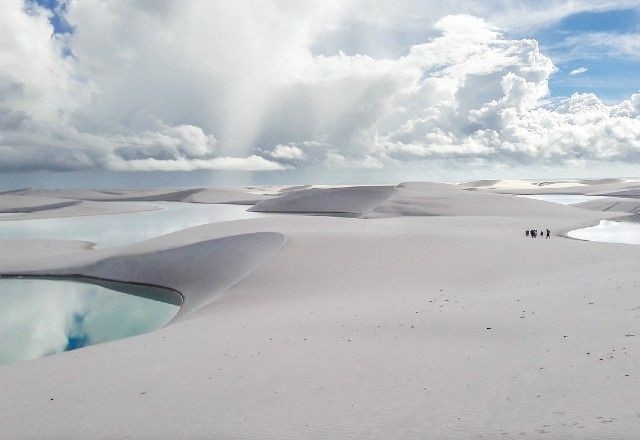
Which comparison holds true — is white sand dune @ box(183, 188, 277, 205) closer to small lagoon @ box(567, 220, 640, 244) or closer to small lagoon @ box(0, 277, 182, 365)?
small lagoon @ box(567, 220, 640, 244)

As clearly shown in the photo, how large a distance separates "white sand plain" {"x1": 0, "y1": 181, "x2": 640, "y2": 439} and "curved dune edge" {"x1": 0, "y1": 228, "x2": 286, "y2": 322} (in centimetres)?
31

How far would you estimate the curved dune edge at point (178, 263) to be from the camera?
23.4 m

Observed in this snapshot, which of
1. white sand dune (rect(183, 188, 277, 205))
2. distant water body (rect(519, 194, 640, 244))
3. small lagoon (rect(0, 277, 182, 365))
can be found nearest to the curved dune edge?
small lagoon (rect(0, 277, 182, 365))

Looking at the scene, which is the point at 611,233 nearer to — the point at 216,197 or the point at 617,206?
the point at 617,206

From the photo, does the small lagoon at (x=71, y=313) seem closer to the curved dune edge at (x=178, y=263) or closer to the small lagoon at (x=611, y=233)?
the curved dune edge at (x=178, y=263)

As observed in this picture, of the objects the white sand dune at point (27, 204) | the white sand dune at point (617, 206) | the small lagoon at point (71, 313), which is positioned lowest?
the small lagoon at point (71, 313)

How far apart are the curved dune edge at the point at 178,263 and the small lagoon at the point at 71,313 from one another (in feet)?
2.39

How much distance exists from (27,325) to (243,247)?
34.0 ft

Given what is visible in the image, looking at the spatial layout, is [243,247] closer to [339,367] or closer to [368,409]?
[339,367]

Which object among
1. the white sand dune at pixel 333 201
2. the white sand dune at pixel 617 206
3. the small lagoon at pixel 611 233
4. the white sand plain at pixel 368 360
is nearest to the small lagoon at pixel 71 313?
the white sand plain at pixel 368 360

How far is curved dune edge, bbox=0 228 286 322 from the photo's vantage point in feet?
76.9

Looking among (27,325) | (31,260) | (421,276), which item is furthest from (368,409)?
(31,260)

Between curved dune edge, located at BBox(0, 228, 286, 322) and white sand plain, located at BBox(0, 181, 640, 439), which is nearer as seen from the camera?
white sand plain, located at BBox(0, 181, 640, 439)

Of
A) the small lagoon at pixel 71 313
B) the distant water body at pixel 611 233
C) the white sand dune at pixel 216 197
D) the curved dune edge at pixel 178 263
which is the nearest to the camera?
the small lagoon at pixel 71 313
